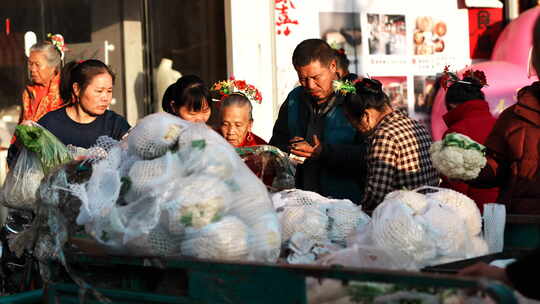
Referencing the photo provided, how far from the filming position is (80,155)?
13.0 ft

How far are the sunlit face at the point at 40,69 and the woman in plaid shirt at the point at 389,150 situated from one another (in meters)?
3.21

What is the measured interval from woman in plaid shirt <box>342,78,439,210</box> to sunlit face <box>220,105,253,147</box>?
1191 mm

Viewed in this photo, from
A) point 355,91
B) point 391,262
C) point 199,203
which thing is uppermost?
point 355,91

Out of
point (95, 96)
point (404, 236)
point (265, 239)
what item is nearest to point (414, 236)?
point (404, 236)

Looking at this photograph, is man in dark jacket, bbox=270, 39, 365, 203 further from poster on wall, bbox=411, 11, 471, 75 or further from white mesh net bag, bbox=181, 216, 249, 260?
poster on wall, bbox=411, 11, 471, 75

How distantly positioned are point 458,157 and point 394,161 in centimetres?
67

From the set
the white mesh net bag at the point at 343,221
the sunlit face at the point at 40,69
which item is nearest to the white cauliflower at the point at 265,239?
the white mesh net bag at the point at 343,221

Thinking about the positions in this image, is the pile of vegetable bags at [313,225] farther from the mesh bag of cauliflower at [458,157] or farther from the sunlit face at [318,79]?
the sunlit face at [318,79]

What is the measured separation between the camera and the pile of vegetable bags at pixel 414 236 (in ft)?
9.53

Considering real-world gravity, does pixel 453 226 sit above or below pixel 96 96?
below

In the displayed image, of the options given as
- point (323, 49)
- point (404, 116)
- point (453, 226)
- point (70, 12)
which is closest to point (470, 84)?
point (323, 49)

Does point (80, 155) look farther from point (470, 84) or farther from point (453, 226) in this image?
point (470, 84)

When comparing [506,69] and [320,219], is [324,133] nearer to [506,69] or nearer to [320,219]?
[320,219]

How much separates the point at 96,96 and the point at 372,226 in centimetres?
247
